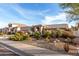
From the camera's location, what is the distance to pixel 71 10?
3031 millimetres

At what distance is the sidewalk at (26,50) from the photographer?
9.75ft

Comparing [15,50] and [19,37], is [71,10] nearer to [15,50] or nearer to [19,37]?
[19,37]

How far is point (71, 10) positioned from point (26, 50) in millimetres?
630

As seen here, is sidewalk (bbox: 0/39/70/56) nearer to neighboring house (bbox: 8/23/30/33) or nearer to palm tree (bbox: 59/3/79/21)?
neighboring house (bbox: 8/23/30/33)

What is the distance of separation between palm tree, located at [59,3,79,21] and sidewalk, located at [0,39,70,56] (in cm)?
41

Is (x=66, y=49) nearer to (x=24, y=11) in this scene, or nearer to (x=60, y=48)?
(x=60, y=48)

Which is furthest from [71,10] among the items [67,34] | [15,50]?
[15,50]

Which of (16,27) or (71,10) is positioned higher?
(71,10)

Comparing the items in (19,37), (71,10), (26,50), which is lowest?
(26,50)

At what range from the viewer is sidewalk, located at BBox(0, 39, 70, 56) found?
2.97 metres

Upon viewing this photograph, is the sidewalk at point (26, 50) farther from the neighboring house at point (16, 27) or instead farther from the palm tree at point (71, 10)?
the palm tree at point (71, 10)

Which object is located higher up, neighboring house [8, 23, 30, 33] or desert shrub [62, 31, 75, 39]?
neighboring house [8, 23, 30, 33]

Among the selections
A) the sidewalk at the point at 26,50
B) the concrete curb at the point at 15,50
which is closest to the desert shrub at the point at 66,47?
the sidewalk at the point at 26,50

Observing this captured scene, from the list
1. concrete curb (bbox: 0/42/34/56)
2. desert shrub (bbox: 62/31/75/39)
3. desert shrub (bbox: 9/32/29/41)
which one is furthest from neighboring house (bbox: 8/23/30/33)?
desert shrub (bbox: 62/31/75/39)
